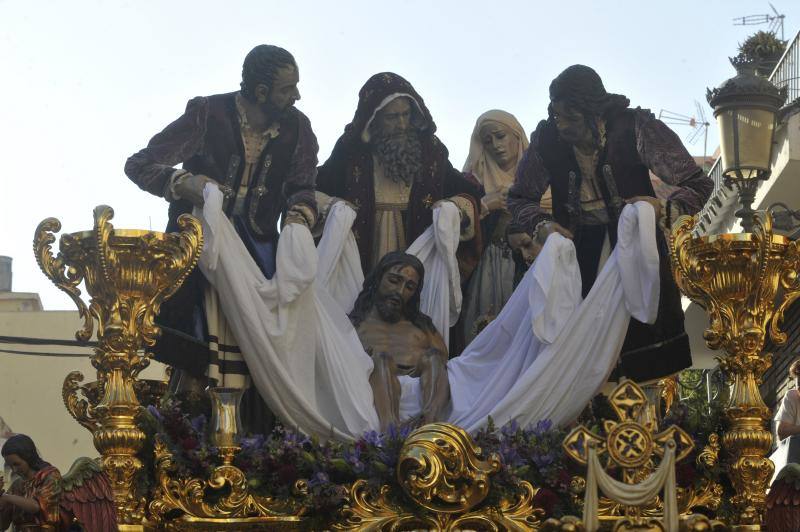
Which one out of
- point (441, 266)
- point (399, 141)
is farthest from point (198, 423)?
point (399, 141)

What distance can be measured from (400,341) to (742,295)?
244 centimetres

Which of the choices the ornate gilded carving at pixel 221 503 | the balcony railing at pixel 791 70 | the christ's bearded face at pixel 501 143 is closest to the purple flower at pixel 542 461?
the ornate gilded carving at pixel 221 503

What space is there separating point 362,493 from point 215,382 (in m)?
1.58

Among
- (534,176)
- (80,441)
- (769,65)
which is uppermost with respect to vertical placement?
(769,65)

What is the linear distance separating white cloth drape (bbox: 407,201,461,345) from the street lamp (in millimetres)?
2034

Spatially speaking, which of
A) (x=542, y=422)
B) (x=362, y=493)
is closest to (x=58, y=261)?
(x=362, y=493)

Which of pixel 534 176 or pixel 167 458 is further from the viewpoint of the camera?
pixel 534 176

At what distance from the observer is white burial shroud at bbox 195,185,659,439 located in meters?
12.5

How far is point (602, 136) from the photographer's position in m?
13.7

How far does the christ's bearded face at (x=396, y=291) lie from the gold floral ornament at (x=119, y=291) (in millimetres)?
1706

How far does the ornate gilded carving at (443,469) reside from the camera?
450 inches

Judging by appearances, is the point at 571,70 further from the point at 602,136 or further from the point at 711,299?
the point at 711,299

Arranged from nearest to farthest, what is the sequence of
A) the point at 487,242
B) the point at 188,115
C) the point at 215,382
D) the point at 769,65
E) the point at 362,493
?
the point at 362,493
the point at 215,382
the point at 188,115
the point at 487,242
the point at 769,65

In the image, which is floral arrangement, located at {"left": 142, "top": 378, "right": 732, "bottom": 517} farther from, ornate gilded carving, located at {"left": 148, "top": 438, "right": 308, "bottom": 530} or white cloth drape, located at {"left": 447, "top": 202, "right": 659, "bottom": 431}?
Result: white cloth drape, located at {"left": 447, "top": 202, "right": 659, "bottom": 431}
